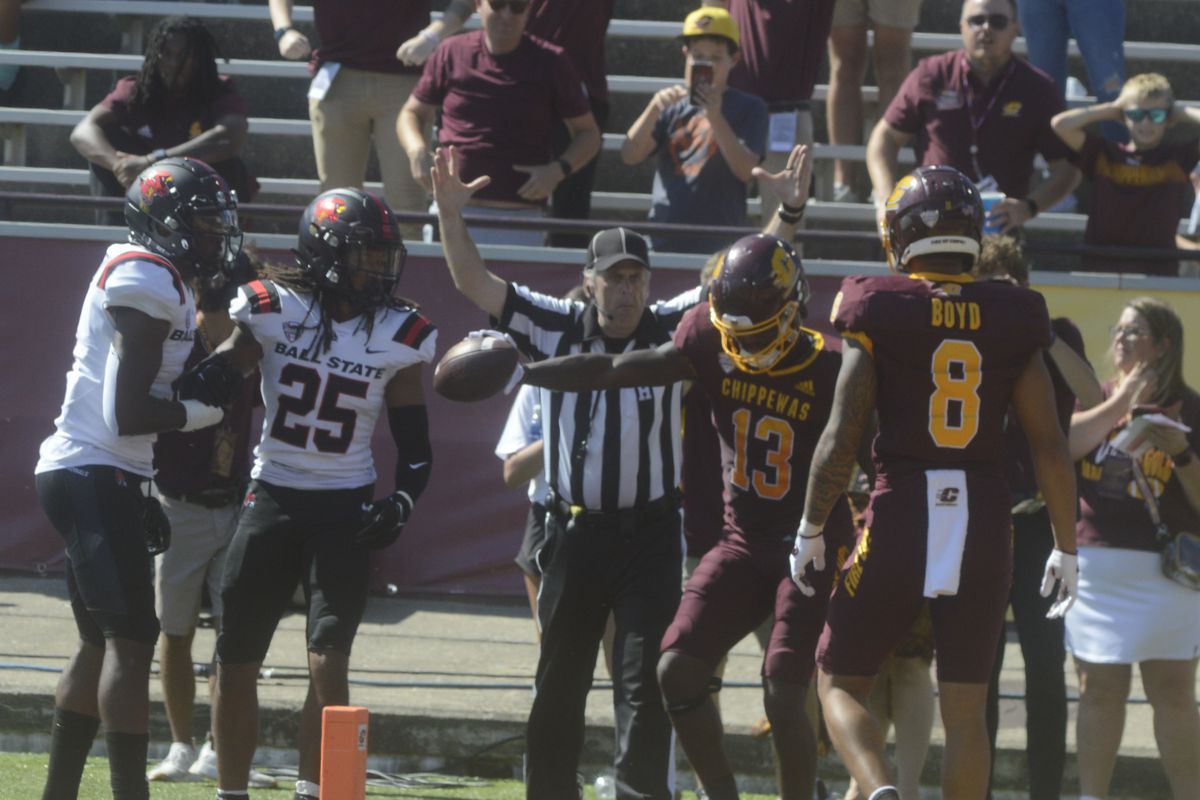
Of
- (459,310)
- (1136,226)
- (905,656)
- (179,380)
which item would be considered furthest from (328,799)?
(1136,226)

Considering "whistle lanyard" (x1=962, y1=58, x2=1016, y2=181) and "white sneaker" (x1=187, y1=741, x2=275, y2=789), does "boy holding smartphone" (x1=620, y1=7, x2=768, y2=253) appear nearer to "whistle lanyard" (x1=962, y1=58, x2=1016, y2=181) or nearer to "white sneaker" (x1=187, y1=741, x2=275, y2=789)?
"whistle lanyard" (x1=962, y1=58, x2=1016, y2=181)

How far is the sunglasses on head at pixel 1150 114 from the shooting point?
802 cm

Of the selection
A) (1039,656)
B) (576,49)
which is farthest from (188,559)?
(576,49)

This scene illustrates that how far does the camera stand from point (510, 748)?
22.9ft

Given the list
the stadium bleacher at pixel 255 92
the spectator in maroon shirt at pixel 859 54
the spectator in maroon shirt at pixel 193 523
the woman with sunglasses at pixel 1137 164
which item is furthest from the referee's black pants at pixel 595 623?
the spectator in maroon shirt at pixel 859 54

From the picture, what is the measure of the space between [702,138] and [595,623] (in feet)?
10.7

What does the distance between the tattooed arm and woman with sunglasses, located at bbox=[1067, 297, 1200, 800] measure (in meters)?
Answer: 1.56

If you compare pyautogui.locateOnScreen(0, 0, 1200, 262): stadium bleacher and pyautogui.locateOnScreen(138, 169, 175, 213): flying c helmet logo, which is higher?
pyautogui.locateOnScreen(0, 0, 1200, 262): stadium bleacher

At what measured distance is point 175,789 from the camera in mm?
6285

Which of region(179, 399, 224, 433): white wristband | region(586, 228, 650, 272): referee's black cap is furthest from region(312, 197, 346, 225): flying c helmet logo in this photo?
region(586, 228, 650, 272): referee's black cap

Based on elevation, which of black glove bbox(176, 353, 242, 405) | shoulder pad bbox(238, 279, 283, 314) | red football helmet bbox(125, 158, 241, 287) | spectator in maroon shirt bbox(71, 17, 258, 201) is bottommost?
black glove bbox(176, 353, 242, 405)

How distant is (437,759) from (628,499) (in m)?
1.72

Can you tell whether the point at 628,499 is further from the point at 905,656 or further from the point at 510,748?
the point at 510,748

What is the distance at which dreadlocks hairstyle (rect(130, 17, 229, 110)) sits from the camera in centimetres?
856
